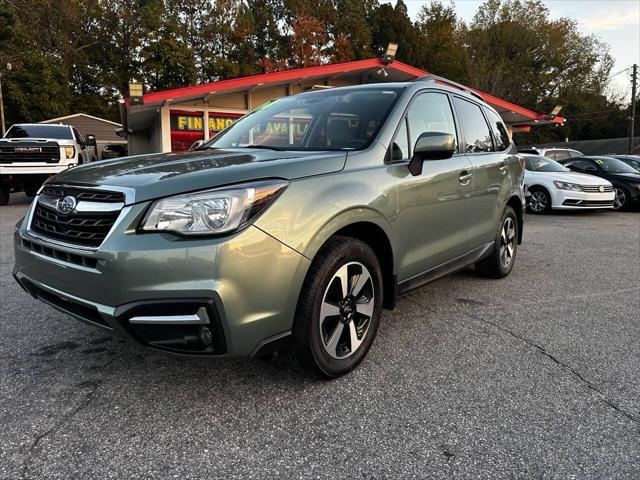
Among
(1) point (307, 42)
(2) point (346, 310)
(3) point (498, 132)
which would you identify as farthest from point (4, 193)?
(1) point (307, 42)

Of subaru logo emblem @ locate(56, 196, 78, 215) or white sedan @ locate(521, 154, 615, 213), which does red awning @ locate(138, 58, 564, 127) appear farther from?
subaru logo emblem @ locate(56, 196, 78, 215)

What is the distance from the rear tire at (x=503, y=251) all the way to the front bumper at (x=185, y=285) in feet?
9.83

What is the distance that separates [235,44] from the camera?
41906 mm

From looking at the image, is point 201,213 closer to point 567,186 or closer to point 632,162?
point 567,186

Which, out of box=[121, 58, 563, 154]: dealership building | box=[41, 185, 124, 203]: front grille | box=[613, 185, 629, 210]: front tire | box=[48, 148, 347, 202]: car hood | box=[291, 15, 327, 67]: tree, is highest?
box=[291, 15, 327, 67]: tree

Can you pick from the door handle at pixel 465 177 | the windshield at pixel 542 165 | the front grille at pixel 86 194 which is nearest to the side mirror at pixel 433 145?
the door handle at pixel 465 177

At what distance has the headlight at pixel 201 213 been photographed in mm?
2082

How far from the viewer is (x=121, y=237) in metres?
2.09

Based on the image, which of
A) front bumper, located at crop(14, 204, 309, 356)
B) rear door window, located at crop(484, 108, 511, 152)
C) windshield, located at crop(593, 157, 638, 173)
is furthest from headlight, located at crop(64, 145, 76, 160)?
windshield, located at crop(593, 157, 638, 173)

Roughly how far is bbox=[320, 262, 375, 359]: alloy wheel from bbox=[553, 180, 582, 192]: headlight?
9.76 m

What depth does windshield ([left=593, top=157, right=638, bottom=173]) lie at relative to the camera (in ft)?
42.5

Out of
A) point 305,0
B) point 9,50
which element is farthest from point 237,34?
point 9,50

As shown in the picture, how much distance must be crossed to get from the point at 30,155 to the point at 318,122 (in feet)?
33.3

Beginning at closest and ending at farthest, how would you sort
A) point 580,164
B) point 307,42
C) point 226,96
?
point 580,164 < point 226,96 < point 307,42
